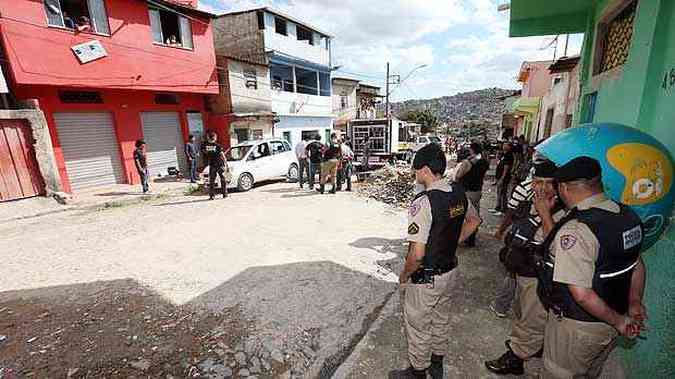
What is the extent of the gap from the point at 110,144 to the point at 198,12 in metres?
6.48

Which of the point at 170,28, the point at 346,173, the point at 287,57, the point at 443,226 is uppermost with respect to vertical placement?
the point at 287,57

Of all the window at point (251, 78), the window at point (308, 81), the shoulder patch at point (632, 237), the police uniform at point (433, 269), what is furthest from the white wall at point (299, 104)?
the shoulder patch at point (632, 237)

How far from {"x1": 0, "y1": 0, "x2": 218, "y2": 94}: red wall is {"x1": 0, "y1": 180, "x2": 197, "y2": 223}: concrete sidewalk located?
3.47 m

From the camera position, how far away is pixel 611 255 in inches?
60.6

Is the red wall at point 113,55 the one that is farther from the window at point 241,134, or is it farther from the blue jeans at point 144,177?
the blue jeans at point 144,177

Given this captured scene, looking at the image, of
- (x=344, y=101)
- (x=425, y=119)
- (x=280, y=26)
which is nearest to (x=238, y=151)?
(x=280, y=26)

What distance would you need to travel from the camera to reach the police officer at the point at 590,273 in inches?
60.7

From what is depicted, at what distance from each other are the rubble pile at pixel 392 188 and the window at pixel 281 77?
12435 millimetres

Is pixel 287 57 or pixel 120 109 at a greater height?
pixel 287 57

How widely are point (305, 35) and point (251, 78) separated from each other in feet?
26.2

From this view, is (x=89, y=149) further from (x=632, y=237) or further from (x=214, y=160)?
(x=632, y=237)

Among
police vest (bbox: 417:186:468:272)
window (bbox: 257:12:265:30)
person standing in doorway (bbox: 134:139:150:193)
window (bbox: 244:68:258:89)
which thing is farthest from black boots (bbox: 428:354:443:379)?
window (bbox: 257:12:265:30)

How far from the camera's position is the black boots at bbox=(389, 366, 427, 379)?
2.37 metres

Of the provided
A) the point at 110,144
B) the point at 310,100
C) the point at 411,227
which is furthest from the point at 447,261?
the point at 310,100
